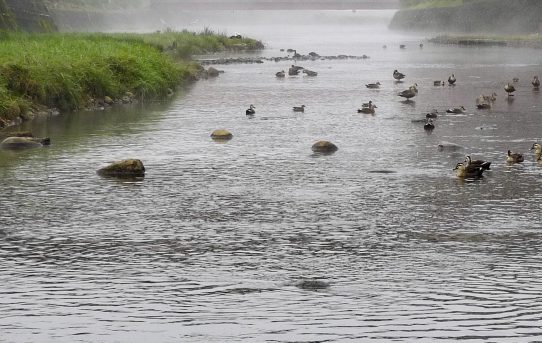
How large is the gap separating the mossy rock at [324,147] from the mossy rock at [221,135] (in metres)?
3.48

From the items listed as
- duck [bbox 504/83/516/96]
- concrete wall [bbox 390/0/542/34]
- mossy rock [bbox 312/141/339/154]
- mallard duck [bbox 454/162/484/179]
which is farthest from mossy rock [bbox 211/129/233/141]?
concrete wall [bbox 390/0/542/34]

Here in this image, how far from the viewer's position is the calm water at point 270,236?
1380 cm

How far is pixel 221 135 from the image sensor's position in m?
32.4

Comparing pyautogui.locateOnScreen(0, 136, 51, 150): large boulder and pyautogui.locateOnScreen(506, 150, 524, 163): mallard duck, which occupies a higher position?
pyautogui.locateOnScreen(506, 150, 524, 163): mallard duck

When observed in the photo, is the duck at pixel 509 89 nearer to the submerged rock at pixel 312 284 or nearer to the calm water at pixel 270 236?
the calm water at pixel 270 236

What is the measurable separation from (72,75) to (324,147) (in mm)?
13583

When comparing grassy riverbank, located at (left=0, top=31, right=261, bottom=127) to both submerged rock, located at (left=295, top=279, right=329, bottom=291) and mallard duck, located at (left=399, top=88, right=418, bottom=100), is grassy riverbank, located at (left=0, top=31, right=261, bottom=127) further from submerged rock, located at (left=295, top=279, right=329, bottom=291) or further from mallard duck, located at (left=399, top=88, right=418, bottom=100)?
submerged rock, located at (left=295, top=279, right=329, bottom=291)

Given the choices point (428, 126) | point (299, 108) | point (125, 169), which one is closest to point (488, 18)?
point (299, 108)

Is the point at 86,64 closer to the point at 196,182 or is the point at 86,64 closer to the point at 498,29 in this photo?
the point at 196,182

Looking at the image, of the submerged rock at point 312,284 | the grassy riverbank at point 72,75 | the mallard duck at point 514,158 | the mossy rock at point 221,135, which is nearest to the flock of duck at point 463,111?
the mallard duck at point 514,158

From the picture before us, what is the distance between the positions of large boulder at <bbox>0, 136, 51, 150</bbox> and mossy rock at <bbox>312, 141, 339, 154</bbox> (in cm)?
718

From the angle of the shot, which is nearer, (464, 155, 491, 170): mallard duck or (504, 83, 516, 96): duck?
(464, 155, 491, 170): mallard duck

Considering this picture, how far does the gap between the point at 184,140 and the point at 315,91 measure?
2094 cm

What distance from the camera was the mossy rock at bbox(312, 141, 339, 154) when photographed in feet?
96.3
